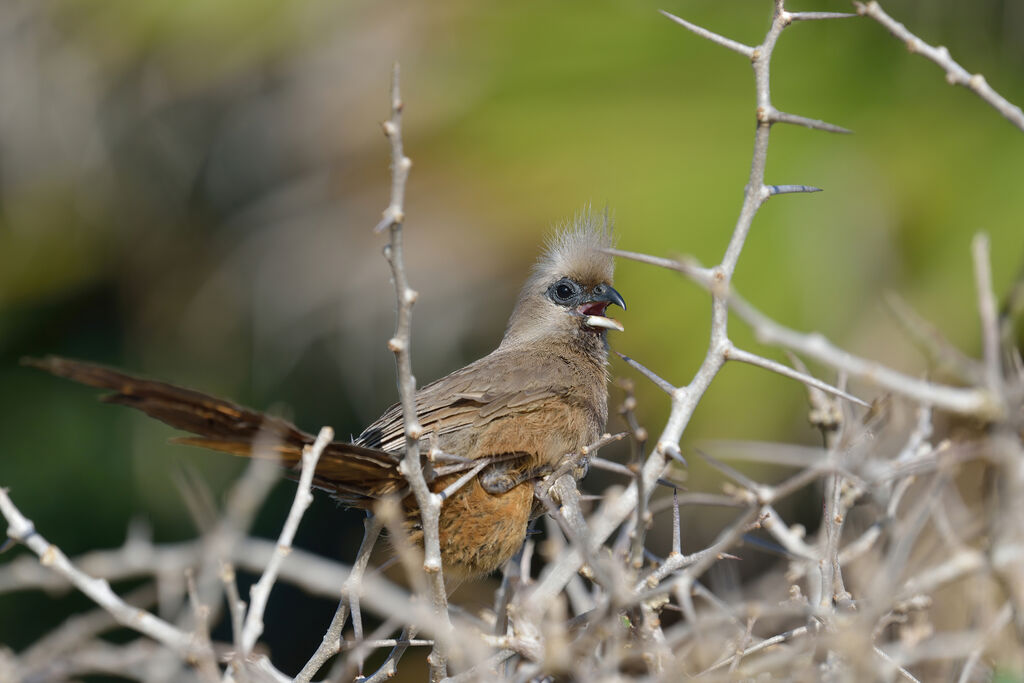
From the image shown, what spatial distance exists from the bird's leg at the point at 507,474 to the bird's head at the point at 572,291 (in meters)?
0.85

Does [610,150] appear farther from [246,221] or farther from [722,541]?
[722,541]

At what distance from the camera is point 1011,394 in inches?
60.3

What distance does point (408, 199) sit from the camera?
5727 millimetres

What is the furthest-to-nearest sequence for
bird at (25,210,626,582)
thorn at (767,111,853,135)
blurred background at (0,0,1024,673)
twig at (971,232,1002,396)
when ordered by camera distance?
blurred background at (0,0,1024,673) < bird at (25,210,626,582) < thorn at (767,111,853,135) < twig at (971,232,1002,396)

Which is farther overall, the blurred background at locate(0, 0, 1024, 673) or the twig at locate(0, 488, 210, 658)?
the blurred background at locate(0, 0, 1024, 673)

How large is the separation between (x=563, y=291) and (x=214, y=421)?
219cm

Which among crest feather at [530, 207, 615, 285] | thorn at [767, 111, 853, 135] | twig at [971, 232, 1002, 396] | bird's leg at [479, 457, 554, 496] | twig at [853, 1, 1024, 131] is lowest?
bird's leg at [479, 457, 554, 496]

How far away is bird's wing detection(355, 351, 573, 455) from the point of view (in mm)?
3387

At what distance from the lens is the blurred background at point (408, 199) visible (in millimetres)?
5180

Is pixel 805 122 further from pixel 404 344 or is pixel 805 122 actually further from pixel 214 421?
pixel 214 421

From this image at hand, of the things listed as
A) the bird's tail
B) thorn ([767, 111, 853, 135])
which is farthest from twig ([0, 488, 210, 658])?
thorn ([767, 111, 853, 135])

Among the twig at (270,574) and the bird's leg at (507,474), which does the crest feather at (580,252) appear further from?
the twig at (270,574)

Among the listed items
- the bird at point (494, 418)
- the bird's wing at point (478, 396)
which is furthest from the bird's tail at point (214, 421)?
the bird's wing at point (478, 396)

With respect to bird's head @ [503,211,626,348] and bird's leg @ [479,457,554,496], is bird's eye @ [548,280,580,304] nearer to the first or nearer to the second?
bird's head @ [503,211,626,348]
